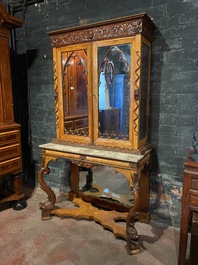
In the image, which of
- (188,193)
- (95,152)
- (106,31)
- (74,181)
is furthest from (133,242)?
(106,31)

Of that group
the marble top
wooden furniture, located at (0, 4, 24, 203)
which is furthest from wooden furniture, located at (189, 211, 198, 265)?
wooden furniture, located at (0, 4, 24, 203)

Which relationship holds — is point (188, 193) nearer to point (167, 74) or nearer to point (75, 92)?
point (167, 74)

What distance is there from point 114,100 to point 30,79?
5.30 feet

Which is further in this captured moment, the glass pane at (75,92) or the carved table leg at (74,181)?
the carved table leg at (74,181)

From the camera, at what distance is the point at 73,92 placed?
91.7 inches

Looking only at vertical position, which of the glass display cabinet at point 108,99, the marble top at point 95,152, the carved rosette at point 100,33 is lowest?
the marble top at point 95,152

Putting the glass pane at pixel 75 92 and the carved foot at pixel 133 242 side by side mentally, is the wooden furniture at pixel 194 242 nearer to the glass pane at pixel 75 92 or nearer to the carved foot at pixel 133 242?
the carved foot at pixel 133 242

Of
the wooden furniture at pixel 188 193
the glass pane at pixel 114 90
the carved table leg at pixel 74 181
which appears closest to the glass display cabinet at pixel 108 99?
the glass pane at pixel 114 90

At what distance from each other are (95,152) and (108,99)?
0.55m

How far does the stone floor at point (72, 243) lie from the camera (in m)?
1.88

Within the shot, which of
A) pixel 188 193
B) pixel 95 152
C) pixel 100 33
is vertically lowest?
pixel 188 193

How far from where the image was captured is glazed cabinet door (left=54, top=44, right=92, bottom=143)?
2189mm

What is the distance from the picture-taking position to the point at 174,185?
2283 millimetres

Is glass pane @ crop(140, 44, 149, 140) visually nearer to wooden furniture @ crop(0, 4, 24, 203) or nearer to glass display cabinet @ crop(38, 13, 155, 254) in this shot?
glass display cabinet @ crop(38, 13, 155, 254)
